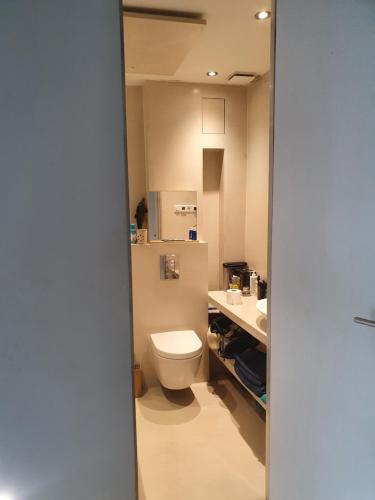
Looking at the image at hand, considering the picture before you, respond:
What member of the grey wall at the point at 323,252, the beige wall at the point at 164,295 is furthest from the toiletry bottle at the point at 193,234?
the grey wall at the point at 323,252

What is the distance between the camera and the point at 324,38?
1219mm

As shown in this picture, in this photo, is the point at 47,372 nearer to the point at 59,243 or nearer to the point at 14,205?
the point at 59,243

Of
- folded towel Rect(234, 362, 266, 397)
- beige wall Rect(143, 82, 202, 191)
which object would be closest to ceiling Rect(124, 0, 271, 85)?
beige wall Rect(143, 82, 202, 191)

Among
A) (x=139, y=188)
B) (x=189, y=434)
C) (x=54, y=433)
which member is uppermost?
(x=139, y=188)

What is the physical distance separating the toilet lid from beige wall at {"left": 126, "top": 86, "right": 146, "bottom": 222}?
1097mm

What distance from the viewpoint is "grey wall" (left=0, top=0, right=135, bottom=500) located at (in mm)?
1160

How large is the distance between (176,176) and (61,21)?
5.99ft

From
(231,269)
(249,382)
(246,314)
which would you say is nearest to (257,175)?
(231,269)

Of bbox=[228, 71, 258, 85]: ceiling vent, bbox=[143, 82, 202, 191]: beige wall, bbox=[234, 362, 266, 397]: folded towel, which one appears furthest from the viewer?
bbox=[143, 82, 202, 191]: beige wall

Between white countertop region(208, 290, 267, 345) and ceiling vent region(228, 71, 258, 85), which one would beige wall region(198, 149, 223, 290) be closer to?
white countertop region(208, 290, 267, 345)

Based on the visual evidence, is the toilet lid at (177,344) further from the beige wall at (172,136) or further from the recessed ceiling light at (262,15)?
the recessed ceiling light at (262,15)

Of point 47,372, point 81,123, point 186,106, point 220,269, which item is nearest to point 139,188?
point 186,106

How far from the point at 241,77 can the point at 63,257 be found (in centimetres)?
227

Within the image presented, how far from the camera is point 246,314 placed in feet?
7.82
